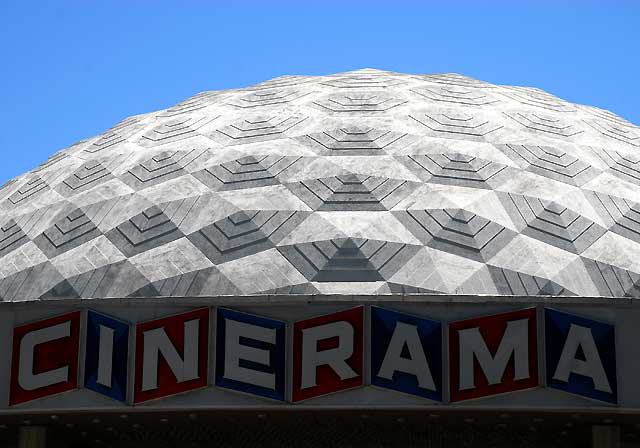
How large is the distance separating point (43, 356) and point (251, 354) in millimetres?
3635

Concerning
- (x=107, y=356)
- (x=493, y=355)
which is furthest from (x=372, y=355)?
(x=107, y=356)

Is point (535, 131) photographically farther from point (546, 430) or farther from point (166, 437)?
point (166, 437)

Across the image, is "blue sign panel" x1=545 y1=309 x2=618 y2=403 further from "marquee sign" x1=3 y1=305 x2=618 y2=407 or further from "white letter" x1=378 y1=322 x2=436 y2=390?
"white letter" x1=378 y1=322 x2=436 y2=390

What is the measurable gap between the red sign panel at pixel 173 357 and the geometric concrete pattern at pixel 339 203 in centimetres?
260

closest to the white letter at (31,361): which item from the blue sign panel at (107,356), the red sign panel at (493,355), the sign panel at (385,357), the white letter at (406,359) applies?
the blue sign panel at (107,356)

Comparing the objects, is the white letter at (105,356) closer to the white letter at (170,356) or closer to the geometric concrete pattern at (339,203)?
the white letter at (170,356)

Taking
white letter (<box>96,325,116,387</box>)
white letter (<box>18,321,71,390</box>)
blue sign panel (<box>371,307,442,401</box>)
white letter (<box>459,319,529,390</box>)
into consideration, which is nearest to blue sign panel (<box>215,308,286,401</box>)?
blue sign panel (<box>371,307,442,401</box>)

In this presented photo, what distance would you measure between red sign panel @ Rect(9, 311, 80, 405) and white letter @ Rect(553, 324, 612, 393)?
8.08m

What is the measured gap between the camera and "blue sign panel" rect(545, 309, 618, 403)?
19.0m

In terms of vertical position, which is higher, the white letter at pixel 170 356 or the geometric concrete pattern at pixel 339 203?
the geometric concrete pattern at pixel 339 203

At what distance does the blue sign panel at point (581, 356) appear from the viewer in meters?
19.0

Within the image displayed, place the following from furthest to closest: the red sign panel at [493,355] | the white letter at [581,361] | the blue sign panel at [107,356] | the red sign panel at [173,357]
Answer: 1. the blue sign panel at [107,356]
2. the red sign panel at [173,357]
3. the white letter at [581,361]
4. the red sign panel at [493,355]

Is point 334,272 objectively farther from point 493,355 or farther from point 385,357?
point 493,355

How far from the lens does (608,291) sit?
2241 centimetres
